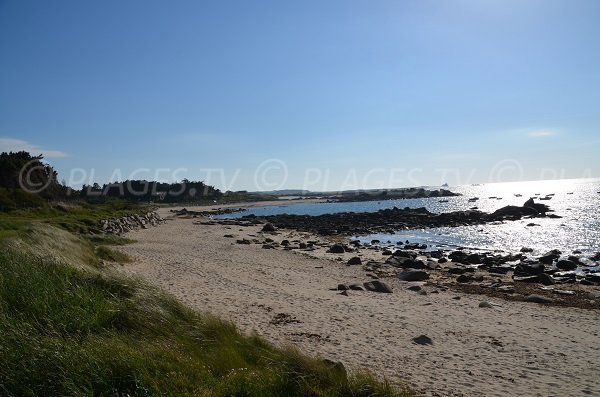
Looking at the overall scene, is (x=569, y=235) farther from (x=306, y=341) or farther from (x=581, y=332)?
(x=306, y=341)

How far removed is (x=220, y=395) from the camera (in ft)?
17.7

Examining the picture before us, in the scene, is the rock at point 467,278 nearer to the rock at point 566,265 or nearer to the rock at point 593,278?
the rock at point 593,278

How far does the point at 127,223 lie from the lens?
39.5 meters

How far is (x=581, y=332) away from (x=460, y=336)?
139 inches

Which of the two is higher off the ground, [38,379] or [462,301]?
[38,379]

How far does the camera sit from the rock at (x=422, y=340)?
9746 millimetres

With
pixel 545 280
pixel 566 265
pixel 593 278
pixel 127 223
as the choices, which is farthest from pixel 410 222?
pixel 545 280

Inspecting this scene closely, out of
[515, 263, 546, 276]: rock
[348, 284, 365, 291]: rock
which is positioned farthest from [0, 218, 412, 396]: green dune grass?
[515, 263, 546, 276]: rock

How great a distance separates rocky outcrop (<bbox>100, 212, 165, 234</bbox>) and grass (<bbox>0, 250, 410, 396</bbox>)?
87.3ft

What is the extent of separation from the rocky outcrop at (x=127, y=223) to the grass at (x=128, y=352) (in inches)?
1048

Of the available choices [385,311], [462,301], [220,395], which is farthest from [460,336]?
[220,395]

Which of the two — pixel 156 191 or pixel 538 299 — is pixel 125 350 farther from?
pixel 156 191

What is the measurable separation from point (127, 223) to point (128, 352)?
36700 millimetres

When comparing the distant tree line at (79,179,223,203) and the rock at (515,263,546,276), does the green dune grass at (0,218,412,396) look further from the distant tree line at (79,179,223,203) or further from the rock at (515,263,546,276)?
the distant tree line at (79,179,223,203)
